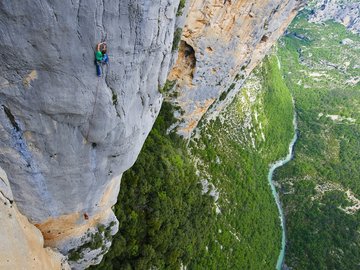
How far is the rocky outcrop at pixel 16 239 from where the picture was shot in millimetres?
11203

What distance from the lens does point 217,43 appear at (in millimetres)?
27000

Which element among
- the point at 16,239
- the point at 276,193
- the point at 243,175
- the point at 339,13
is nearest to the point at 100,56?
the point at 16,239

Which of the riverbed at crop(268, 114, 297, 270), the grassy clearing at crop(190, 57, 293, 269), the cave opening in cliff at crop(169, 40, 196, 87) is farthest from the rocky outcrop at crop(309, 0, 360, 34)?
the cave opening in cliff at crop(169, 40, 196, 87)

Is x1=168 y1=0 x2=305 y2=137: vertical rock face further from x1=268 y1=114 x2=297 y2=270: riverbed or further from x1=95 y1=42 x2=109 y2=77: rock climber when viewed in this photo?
x1=268 y1=114 x2=297 y2=270: riverbed

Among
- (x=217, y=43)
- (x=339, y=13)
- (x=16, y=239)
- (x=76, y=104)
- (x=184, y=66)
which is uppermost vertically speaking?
(x=339, y=13)

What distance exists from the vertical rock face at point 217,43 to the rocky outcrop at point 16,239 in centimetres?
1663

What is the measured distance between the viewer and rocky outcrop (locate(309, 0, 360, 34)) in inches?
6358

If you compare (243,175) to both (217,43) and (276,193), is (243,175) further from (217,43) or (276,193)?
(217,43)

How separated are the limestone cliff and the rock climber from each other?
147 mm

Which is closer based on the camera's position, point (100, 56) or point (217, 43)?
point (100, 56)

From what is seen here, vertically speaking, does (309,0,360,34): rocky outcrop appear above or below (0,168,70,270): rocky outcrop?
above

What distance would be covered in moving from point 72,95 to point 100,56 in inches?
61.7

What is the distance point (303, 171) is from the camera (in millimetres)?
66688

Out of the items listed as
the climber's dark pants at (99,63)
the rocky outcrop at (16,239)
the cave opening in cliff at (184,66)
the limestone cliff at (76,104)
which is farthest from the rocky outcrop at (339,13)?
the rocky outcrop at (16,239)
